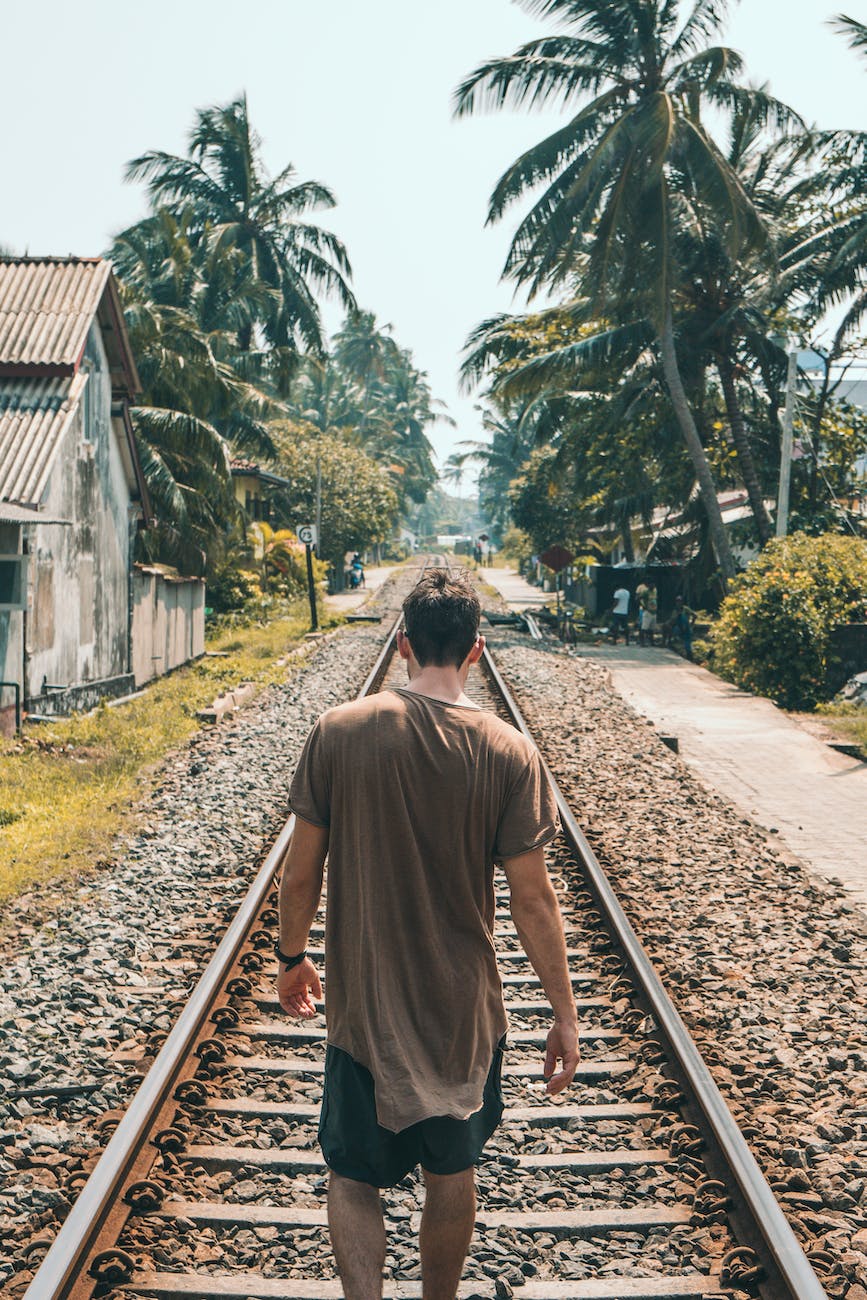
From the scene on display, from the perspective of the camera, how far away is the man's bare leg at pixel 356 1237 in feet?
10.7

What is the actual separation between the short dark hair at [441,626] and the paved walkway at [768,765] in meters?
6.33

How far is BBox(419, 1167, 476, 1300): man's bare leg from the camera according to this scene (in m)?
3.37

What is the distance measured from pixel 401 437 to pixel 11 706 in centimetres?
8755

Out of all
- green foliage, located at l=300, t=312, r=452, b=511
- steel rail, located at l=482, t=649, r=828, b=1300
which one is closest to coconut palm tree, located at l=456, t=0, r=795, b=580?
steel rail, located at l=482, t=649, r=828, b=1300

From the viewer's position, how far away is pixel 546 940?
3.45 metres

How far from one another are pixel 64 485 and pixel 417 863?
590 inches

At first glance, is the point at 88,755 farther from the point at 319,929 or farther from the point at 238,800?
the point at 319,929

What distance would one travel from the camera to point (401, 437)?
100875 millimetres

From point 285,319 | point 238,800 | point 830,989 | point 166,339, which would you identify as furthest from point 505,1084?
point 285,319

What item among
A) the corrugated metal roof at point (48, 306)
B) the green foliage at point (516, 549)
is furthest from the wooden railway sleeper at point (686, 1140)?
the green foliage at point (516, 549)

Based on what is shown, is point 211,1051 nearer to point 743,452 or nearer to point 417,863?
point 417,863

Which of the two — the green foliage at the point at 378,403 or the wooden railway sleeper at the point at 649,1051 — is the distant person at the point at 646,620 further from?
the green foliage at the point at 378,403

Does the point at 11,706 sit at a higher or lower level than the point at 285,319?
lower

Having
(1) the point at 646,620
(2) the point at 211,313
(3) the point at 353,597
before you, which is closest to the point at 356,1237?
(1) the point at 646,620
